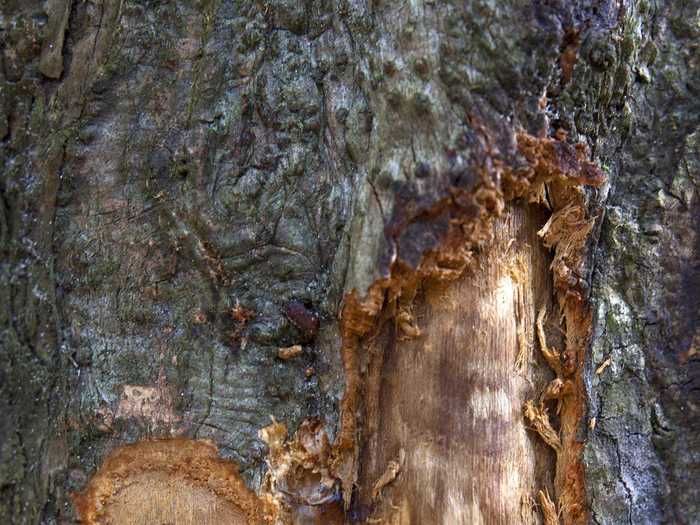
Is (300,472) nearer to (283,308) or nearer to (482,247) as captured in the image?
(283,308)

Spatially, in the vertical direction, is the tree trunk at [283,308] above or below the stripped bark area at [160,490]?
above

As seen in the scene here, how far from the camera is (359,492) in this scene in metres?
1.58

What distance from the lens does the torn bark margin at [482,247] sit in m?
1.37

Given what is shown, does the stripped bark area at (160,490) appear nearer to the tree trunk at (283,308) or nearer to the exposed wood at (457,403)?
the tree trunk at (283,308)

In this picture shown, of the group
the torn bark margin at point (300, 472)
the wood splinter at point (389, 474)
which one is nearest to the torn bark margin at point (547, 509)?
the wood splinter at point (389, 474)

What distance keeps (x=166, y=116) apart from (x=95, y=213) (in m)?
0.30

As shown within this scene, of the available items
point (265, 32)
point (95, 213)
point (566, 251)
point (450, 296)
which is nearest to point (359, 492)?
point (450, 296)

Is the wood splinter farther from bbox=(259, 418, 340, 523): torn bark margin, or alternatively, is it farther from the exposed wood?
bbox=(259, 418, 340, 523): torn bark margin

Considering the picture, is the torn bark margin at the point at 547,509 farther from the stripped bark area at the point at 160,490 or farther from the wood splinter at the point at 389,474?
the stripped bark area at the point at 160,490

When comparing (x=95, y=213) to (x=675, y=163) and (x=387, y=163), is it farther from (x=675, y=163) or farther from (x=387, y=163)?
(x=675, y=163)

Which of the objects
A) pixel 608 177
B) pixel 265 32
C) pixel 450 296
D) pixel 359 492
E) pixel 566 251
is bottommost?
pixel 359 492

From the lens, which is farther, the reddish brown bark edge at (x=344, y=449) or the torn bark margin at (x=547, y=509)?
the torn bark margin at (x=547, y=509)

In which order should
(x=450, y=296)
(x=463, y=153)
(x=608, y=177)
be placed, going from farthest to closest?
(x=608, y=177), (x=450, y=296), (x=463, y=153)

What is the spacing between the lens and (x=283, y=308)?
1.54m
